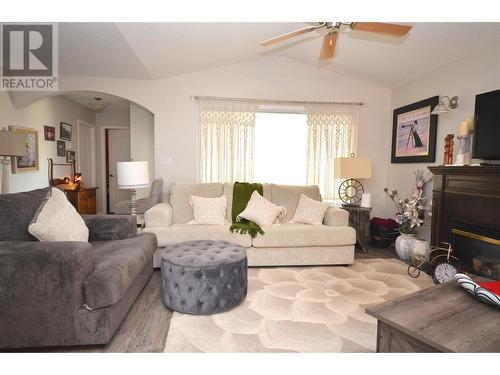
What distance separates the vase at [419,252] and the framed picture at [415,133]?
1108 mm

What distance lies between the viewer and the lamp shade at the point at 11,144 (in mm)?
3176

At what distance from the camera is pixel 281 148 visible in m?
4.35

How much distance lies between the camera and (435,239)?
10.1ft

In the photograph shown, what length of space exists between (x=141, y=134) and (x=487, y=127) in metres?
4.48

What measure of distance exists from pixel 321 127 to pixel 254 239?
7.05ft

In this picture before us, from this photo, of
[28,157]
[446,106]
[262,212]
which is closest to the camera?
[446,106]

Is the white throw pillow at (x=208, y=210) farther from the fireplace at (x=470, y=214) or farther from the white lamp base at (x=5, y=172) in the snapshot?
the fireplace at (x=470, y=214)

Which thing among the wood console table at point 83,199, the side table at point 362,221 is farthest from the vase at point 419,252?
the wood console table at point 83,199

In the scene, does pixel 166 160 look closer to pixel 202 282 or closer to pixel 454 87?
pixel 202 282

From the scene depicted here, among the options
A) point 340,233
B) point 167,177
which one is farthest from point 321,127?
point 167,177

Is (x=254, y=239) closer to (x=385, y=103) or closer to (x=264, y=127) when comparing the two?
(x=264, y=127)

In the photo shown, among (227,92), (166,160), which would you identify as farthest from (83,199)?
(227,92)

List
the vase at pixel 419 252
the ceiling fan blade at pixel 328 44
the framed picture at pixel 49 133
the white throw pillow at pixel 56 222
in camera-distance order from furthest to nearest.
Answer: the framed picture at pixel 49 133 < the vase at pixel 419 252 < the ceiling fan blade at pixel 328 44 < the white throw pillow at pixel 56 222

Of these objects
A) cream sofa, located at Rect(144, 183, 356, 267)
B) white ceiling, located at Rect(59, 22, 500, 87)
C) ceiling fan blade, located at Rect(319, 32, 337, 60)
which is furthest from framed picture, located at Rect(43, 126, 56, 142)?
ceiling fan blade, located at Rect(319, 32, 337, 60)
